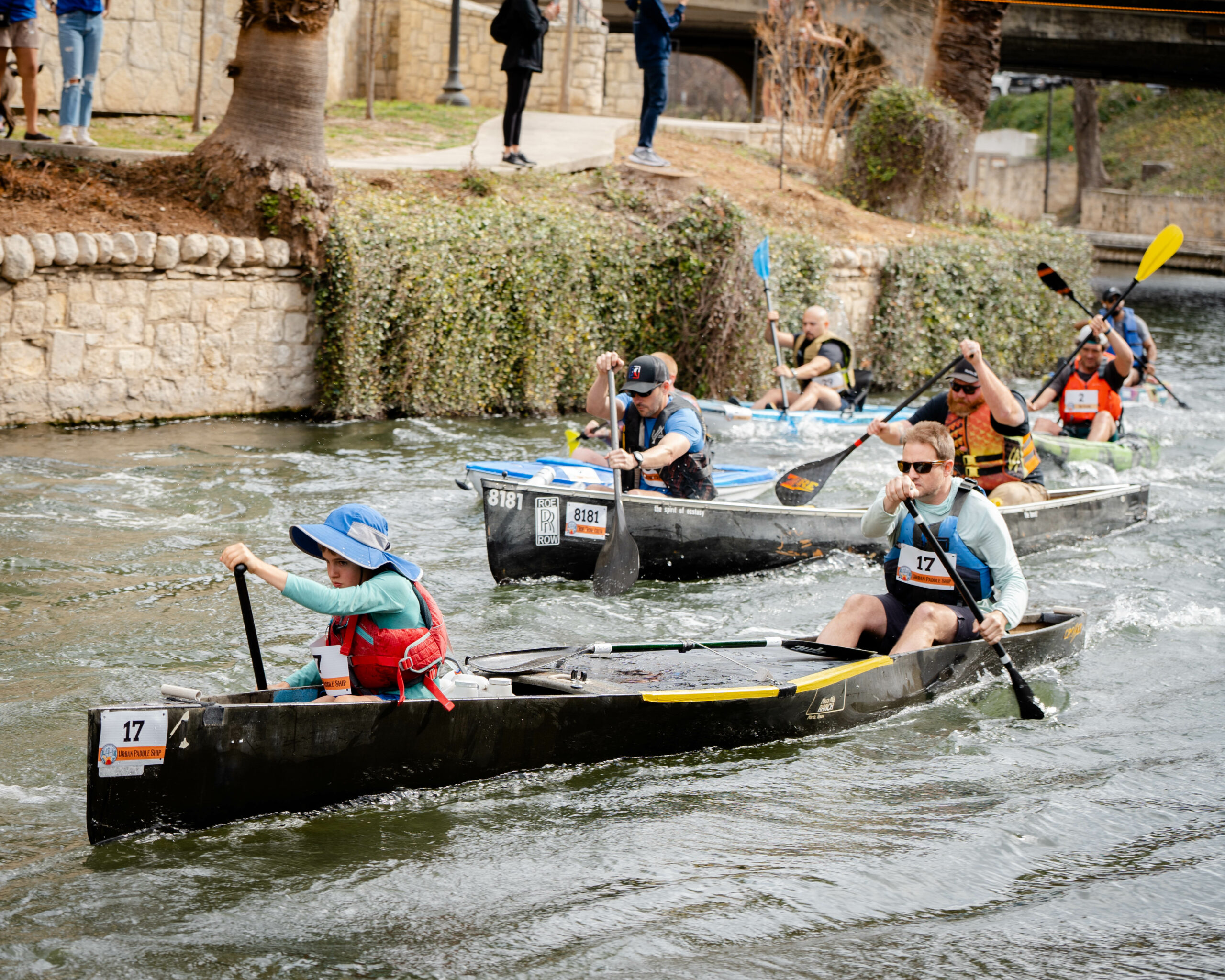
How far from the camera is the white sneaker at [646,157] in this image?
15.5 metres

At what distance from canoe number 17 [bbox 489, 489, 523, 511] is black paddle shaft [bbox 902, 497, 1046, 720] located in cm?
258

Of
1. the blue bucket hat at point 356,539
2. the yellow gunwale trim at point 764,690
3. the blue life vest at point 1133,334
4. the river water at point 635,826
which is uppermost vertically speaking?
the blue life vest at point 1133,334

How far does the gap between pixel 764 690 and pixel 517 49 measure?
10.5 metres

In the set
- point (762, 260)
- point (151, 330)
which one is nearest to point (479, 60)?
point (762, 260)

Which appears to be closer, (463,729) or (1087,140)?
(463,729)

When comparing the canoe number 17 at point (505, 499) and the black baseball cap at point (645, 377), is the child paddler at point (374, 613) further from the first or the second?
the black baseball cap at point (645, 377)

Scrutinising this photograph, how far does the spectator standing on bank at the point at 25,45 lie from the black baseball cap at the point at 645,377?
23.1 feet

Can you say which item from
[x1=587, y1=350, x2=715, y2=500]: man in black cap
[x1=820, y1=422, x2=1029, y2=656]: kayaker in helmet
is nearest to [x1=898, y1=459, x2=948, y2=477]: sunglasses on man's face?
[x1=820, y1=422, x2=1029, y2=656]: kayaker in helmet

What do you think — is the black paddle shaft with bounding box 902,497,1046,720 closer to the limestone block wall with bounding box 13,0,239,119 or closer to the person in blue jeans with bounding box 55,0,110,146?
the person in blue jeans with bounding box 55,0,110,146

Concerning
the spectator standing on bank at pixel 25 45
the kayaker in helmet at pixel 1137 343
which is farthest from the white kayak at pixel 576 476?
the kayaker in helmet at pixel 1137 343

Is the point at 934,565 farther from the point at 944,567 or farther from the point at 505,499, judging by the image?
the point at 505,499

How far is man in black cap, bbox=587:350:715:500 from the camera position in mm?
7891

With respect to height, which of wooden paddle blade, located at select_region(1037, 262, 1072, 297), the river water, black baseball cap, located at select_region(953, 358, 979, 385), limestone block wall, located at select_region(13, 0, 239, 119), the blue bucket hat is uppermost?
limestone block wall, located at select_region(13, 0, 239, 119)

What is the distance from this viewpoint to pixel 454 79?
1953cm
